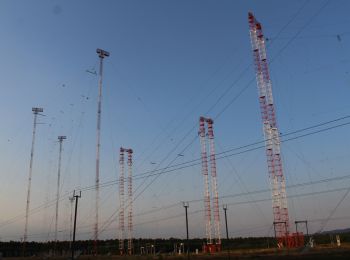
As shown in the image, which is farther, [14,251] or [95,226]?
[14,251]

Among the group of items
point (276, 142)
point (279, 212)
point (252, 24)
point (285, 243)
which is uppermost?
point (252, 24)

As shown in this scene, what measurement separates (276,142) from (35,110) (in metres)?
50.4

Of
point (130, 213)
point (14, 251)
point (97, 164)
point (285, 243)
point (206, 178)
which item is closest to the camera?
point (97, 164)

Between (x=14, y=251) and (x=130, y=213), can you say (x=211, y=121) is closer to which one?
(x=130, y=213)

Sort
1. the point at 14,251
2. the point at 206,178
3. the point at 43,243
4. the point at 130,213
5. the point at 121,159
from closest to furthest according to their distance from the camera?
the point at 206,178 < the point at 130,213 < the point at 121,159 < the point at 14,251 < the point at 43,243

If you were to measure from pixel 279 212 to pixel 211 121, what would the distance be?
31338mm

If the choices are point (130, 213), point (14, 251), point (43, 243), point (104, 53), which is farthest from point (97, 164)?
point (43, 243)

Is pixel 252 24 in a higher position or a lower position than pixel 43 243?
higher

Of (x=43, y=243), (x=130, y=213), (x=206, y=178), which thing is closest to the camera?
(x=206, y=178)

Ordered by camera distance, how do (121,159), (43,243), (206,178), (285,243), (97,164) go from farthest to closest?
(43,243) → (121,159) → (206,178) → (285,243) → (97,164)

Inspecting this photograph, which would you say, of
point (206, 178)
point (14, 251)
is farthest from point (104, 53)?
point (14, 251)

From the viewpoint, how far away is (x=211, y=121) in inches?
3875

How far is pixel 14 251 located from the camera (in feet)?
509

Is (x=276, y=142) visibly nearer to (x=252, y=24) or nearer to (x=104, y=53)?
(x=252, y=24)
